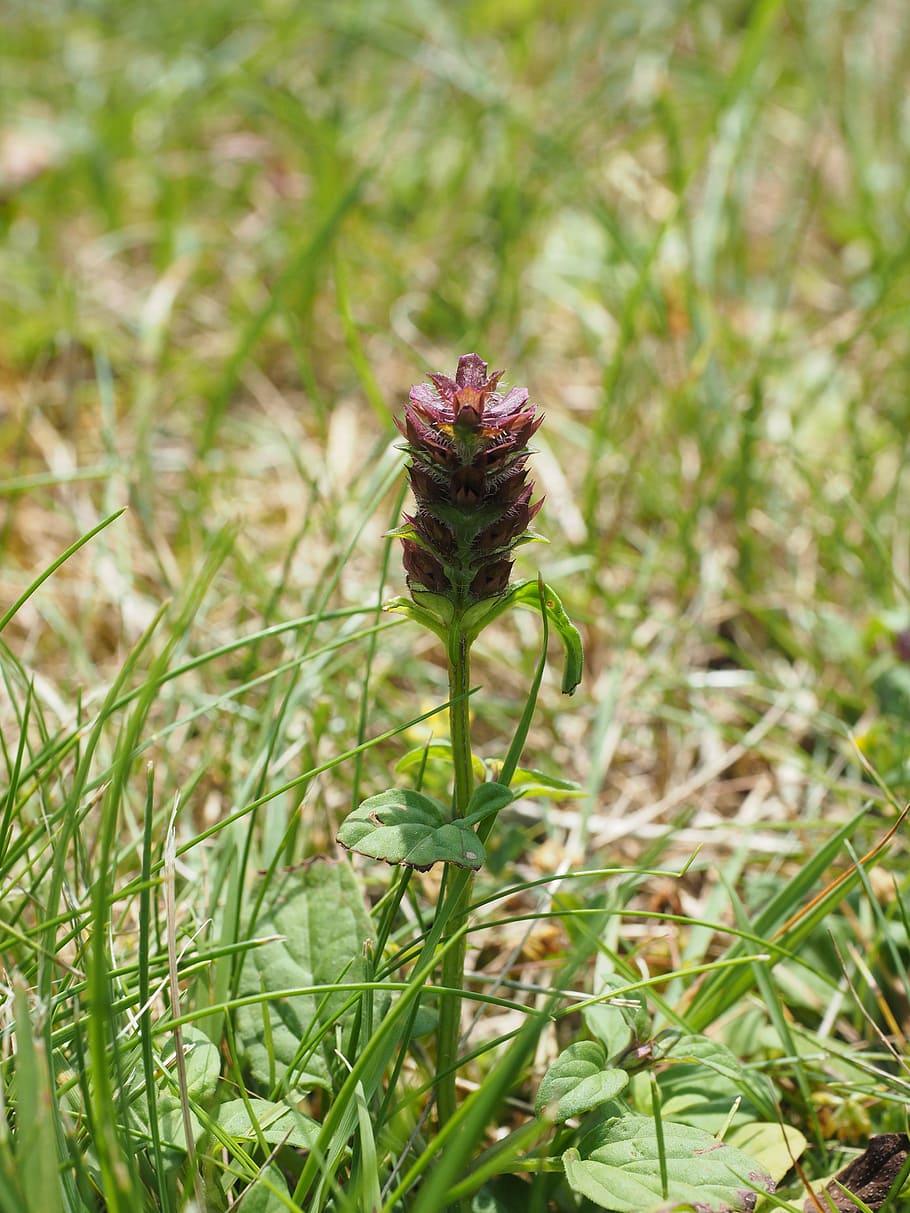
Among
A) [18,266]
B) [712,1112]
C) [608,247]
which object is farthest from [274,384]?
[712,1112]

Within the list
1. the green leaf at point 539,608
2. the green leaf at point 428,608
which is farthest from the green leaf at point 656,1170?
the green leaf at point 428,608

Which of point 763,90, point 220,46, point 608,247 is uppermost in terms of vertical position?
point 220,46

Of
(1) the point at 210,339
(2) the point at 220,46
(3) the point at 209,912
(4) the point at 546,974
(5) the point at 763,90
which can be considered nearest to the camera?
(3) the point at 209,912

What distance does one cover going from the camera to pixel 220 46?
4.79m

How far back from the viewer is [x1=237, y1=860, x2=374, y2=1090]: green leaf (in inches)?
57.9

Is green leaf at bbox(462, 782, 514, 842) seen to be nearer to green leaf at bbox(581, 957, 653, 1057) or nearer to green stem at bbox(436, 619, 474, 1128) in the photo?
green stem at bbox(436, 619, 474, 1128)

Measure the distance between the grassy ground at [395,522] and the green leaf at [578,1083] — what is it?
8 cm

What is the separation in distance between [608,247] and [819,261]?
81 cm

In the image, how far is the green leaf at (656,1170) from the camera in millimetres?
1300

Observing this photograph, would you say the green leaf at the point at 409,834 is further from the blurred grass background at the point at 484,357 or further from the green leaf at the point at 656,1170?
the green leaf at the point at 656,1170

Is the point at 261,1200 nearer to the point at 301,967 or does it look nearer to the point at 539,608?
the point at 301,967

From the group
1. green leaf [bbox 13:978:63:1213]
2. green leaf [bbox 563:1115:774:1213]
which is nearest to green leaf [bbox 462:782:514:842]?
green leaf [bbox 563:1115:774:1213]

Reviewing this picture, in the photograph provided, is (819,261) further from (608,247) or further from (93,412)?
(93,412)

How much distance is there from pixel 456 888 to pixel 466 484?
1.69 feet
